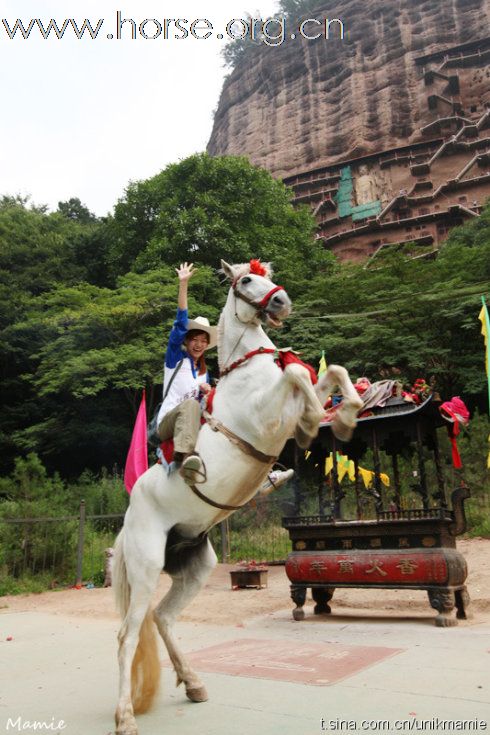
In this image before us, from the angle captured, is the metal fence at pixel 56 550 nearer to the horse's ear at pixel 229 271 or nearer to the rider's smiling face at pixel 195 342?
the rider's smiling face at pixel 195 342

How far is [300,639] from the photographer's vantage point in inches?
261

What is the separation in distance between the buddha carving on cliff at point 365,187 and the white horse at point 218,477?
137ft

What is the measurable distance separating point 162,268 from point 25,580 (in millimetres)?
12299

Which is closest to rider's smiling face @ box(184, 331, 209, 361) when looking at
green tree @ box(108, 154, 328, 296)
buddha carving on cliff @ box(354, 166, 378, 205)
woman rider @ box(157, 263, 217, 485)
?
woman rider @ box(157, 263, 217, 485)

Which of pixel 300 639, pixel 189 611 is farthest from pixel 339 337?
pixel 300 639

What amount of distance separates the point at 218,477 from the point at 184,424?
16.6 inches

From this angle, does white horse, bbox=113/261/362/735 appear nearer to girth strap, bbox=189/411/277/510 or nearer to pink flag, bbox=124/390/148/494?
girth strap, bbox=189/411/277/510

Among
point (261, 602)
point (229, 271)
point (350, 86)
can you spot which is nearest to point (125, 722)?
point (229, 271)

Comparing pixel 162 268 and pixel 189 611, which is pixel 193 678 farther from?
pixel 162 268

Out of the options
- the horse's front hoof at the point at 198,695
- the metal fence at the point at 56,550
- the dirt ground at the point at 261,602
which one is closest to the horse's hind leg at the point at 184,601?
the horse's front hoof at the point at 198,695

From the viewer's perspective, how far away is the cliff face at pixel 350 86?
4522 cm

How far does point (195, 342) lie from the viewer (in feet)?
13.9

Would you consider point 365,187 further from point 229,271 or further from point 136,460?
point 229,271

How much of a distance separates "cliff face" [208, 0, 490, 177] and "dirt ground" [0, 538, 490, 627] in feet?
133
